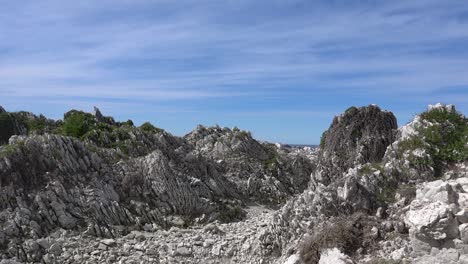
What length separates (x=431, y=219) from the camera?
42.2 ft

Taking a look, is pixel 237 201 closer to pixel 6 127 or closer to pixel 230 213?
pixel 230 213

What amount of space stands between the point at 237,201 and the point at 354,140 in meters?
7.71

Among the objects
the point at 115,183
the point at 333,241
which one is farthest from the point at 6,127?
A: the point at 333,241

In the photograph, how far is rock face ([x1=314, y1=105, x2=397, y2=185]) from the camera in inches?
890

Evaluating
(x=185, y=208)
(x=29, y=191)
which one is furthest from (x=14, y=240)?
(x=185, y=208)

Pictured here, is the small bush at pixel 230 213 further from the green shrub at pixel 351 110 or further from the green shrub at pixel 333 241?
the green shrub at pixel 333 241

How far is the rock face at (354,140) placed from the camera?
22.6 m

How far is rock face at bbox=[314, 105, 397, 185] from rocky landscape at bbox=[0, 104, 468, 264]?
62 mm

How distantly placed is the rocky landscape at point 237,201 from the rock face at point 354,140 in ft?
0.20

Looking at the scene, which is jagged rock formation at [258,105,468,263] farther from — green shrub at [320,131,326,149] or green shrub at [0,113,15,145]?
green shrub at [0,113,15,145]

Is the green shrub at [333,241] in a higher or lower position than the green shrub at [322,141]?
lower

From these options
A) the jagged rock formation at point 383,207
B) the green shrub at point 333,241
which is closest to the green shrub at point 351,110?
the jagged rock formation at point 383,207

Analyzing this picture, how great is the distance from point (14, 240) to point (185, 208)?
839 centimetres

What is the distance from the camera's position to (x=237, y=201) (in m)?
27.6
